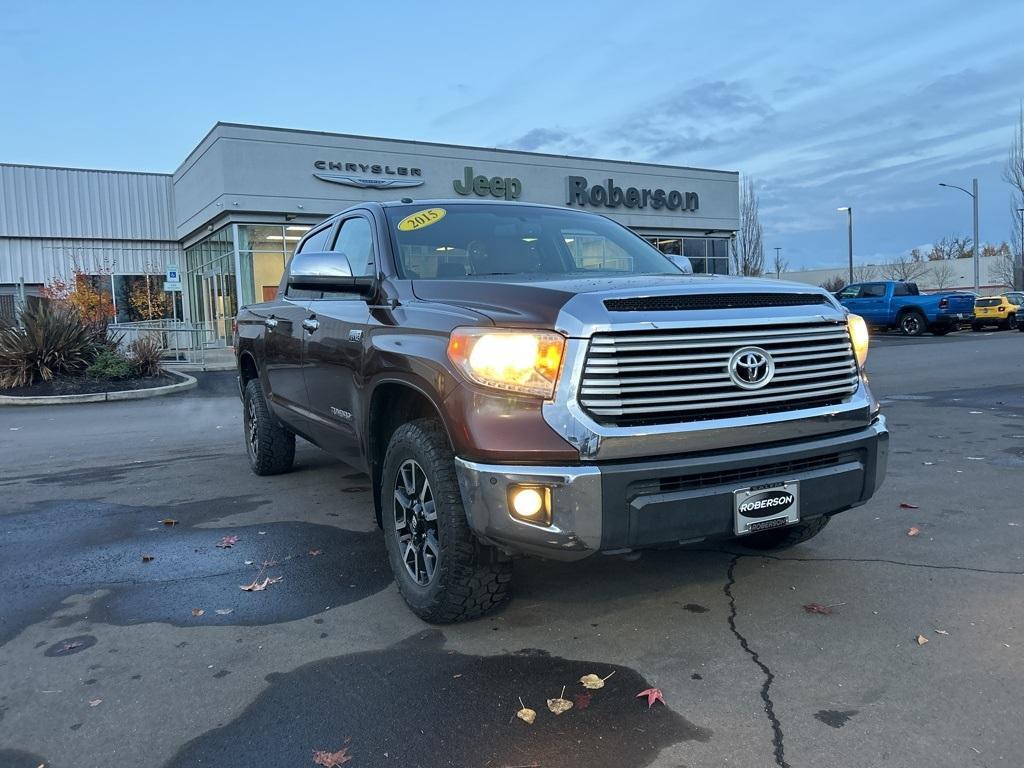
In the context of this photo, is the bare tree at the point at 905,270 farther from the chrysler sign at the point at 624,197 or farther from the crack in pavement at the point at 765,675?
the crack in pavement at the point at 765,675

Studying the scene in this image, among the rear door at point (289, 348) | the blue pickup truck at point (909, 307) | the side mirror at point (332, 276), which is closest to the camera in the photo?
the side mirror at point (332, 276)

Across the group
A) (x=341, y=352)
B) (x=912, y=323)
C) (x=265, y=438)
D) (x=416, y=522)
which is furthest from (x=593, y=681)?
(x=912, y=323)

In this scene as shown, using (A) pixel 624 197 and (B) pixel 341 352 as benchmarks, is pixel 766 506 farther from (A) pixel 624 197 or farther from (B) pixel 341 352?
(A) pixel 624 197

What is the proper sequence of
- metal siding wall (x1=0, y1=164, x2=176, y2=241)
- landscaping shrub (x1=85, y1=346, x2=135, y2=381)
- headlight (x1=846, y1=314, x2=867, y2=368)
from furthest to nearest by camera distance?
metal siding wall (x1=0, y1=164, x2=176, y2=241) → landscaping shrub (x1=85, y1=346, x2=135, y2=381) → headlight (x1=846, y1=314, x2=867, y2=368)

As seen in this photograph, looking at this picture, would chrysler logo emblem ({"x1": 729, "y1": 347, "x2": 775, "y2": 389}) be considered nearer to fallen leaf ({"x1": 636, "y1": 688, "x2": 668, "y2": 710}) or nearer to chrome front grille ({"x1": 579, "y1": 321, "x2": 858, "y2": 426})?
chrome front grille ({"x1": 579, "y1": 321, "x2": 858, "y2": 426})

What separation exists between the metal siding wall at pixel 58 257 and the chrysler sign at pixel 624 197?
17415 mm

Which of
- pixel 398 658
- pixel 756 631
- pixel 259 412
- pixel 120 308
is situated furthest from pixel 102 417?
pixel 120 308

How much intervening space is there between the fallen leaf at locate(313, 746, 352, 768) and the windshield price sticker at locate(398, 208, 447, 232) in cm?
274

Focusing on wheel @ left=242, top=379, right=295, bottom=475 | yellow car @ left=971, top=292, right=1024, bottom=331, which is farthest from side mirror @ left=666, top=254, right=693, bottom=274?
yellow car @ left=971, top=292, right=1024, bottom=331

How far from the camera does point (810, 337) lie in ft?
11.4

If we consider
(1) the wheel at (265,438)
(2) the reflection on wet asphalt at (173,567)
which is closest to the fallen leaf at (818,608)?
(2) the reflection on wet asphalt at (173,567)

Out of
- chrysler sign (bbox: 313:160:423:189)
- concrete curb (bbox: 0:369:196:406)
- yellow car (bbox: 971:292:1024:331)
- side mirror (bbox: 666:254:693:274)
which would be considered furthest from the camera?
yellow car (bbox: 971:292:1024:331)

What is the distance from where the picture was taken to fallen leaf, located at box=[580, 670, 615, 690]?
119 inches

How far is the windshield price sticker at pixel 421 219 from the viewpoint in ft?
14.7
